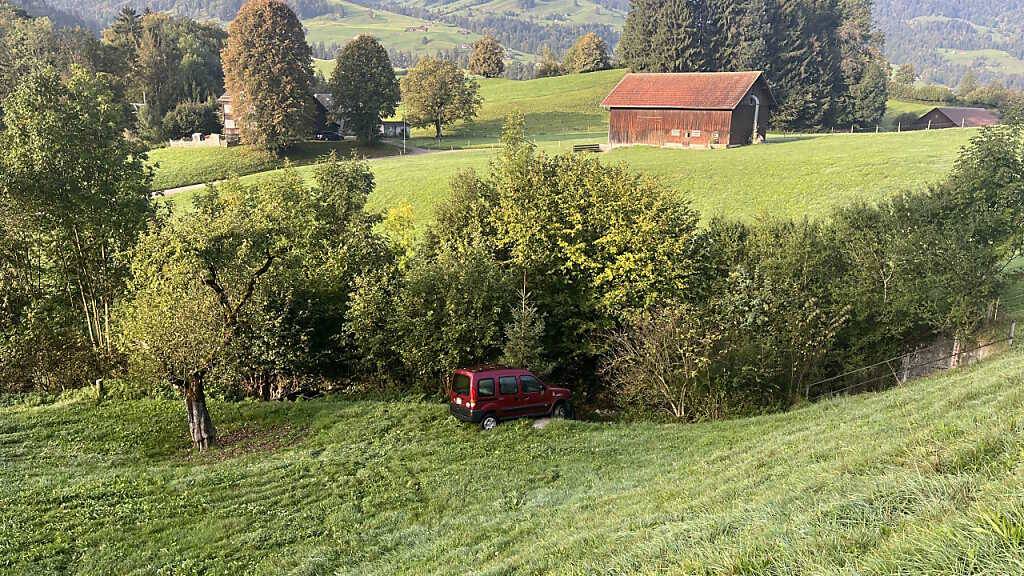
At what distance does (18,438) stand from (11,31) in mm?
75386

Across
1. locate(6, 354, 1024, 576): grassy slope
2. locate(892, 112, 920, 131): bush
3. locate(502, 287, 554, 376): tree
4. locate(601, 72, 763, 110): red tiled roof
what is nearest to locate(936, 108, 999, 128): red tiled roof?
locate(892, 112, 920, 131): bush

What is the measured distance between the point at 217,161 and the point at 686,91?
42.5 m

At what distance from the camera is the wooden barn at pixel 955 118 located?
3054 inches

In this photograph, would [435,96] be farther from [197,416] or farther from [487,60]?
[197,416]

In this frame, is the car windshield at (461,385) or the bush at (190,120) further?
the bush at (190,120)

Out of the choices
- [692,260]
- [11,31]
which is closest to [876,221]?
[692,260]

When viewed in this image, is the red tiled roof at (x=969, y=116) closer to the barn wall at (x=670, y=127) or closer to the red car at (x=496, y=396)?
the barn wall at (x=670, y=127)

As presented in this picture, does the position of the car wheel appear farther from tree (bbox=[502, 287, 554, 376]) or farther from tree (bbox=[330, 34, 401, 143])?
tree (bbox=[330, 34, 401, 143])

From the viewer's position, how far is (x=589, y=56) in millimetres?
116062

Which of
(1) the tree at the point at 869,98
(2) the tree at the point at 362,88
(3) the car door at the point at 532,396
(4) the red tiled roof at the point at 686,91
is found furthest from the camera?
(1) the tree at the point at 869,98

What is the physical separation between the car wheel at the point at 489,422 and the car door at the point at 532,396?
0.91 meters

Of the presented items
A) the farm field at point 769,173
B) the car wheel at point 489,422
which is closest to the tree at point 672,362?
the car wheel at point 489,422

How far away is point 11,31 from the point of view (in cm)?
6925

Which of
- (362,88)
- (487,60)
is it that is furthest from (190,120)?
(487,60)
